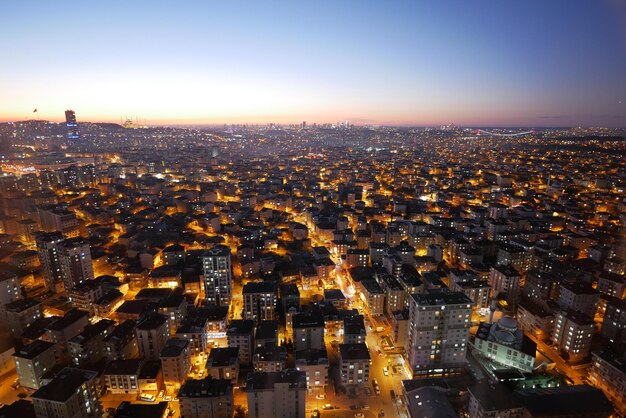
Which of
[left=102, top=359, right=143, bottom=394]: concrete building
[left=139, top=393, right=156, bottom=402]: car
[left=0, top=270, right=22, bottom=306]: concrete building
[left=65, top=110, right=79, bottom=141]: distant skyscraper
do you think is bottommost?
[left=139, top=393, right=156, bottom=402]: car

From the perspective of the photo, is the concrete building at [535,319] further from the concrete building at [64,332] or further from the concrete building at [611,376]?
the concrete building at [64,332]

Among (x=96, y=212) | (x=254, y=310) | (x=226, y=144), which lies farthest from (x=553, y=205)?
(x=226, y=144)

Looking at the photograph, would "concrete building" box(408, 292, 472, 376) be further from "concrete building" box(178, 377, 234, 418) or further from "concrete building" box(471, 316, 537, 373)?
"concrete building" box(178, 377, 234, 418)

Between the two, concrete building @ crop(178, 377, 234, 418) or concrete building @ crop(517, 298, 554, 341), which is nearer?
concrete building @ crop(178, 377, 234, 418)

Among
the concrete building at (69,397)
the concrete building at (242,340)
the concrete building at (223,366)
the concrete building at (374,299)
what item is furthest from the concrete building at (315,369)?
the concrete building at (69,397)

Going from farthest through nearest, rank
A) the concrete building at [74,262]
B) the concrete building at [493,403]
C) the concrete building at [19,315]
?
the concrete building at [74,262], the concrete building at [19,315], the concrete building at [493,403]

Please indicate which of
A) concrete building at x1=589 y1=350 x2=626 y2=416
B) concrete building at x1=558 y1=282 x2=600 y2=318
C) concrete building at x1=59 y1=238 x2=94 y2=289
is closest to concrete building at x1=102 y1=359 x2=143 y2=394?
concrete building at x1=59 y1=238 x2=94 y2=289

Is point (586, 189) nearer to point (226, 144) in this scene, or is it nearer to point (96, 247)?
point (96, 247)
